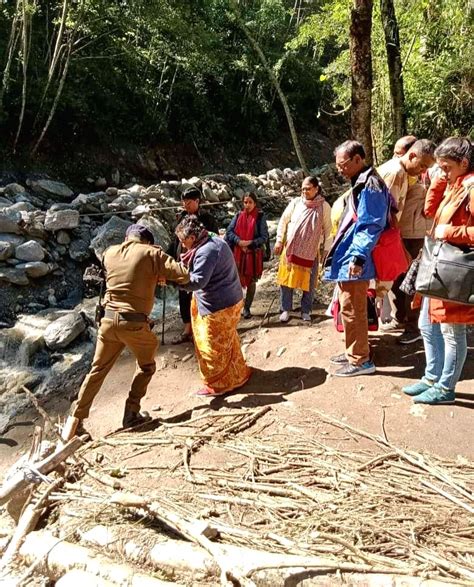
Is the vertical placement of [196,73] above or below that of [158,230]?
above

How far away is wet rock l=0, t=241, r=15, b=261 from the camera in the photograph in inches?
311

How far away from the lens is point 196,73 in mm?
18938

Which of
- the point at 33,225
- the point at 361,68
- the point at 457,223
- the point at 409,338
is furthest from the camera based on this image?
the point at 33,225

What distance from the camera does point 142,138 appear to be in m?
17.7

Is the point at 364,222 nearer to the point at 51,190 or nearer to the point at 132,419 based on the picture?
the point at 132,419

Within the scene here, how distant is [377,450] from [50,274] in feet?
20.7

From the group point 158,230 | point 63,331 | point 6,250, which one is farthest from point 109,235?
point 63,331

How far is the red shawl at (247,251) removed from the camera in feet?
20.0

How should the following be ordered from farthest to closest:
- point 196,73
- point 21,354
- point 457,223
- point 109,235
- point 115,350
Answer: point 196,73 → point 109,235 → point 21,354 → point 115,350 → point 457,223

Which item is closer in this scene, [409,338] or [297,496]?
[297,496]

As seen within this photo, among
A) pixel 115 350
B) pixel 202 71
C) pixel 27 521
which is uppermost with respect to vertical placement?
pixel 202 71

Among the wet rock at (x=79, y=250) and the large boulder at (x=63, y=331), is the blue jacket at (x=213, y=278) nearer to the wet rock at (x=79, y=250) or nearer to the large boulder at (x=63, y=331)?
the large boulder at (x=63, y=331)

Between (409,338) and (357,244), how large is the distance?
4.73 ft

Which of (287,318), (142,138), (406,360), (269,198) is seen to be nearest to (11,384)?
(287,318)
